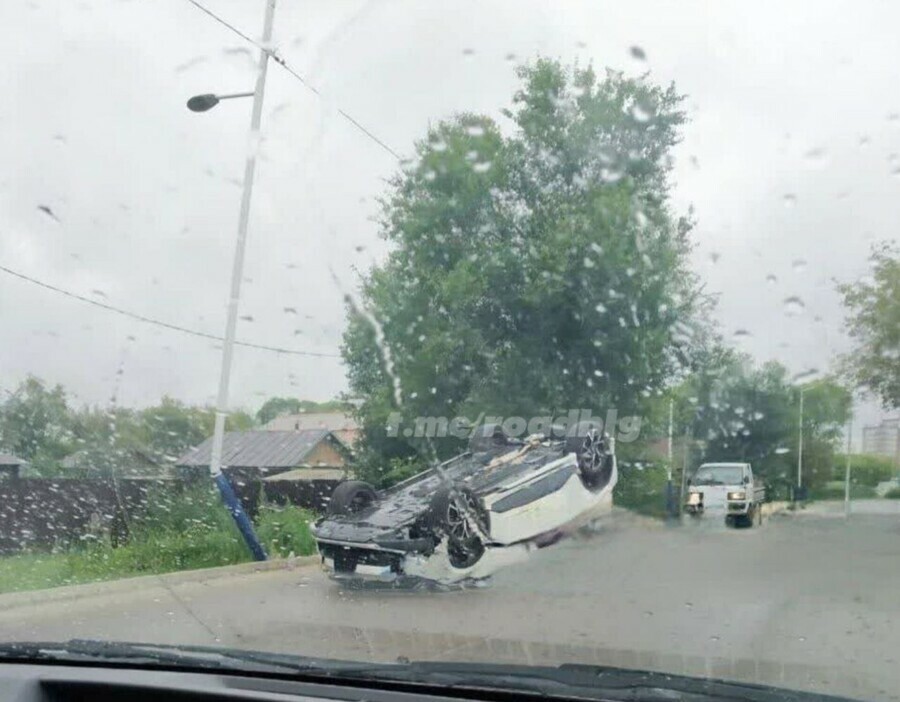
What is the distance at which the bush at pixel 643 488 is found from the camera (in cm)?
752

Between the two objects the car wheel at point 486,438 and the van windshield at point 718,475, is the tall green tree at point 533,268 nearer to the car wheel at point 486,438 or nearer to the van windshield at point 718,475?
the car wheel at point 486,438

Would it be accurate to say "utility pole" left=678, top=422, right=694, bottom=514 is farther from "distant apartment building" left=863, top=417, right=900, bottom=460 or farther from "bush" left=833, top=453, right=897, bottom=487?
"distant apartment building" left=863, top=417, right=900, bottom=460

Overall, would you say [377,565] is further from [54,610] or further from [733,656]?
[733,656]

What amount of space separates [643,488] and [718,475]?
57cm

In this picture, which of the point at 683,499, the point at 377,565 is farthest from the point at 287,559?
the point at 683,499

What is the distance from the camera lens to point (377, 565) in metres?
7.56

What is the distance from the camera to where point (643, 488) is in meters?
7.58

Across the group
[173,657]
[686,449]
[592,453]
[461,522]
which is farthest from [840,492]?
[173,657]

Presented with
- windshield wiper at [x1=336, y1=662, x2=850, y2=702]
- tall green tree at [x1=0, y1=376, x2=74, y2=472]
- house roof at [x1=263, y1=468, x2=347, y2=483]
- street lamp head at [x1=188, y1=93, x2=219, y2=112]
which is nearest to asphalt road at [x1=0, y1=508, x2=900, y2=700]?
house roof at [x1=263, y1=468, x2=347, y2=483]

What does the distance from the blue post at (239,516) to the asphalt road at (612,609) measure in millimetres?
245

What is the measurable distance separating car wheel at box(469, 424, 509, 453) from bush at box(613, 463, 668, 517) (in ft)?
2.76

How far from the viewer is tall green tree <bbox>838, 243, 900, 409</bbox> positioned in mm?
7066

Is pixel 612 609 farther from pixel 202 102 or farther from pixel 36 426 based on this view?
pixel 36 426

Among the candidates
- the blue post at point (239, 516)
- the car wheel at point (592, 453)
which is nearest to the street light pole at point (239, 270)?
the blue post at point (239, 516)
